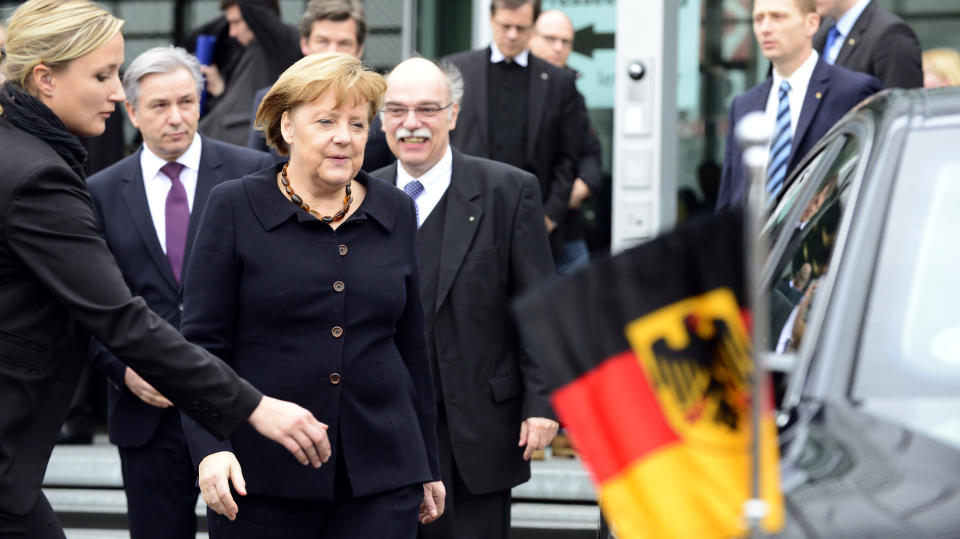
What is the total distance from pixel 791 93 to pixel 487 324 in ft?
6.49

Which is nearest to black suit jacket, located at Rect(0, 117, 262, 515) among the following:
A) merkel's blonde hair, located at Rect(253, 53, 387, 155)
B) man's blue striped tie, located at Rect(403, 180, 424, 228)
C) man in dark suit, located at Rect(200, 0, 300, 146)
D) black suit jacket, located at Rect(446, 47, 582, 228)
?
merkel's blonde hair, located at Rect(253, 53, 387, 155)

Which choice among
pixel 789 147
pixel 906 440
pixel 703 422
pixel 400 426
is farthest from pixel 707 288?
pixel 789 147

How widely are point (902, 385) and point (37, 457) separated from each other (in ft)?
6.64

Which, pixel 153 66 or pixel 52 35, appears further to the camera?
pixel 153 66

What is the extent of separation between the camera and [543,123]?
25.6ft

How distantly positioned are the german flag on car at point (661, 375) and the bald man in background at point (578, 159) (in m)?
5.04

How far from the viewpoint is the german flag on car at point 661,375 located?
2.38 metres

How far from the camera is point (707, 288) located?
247cm

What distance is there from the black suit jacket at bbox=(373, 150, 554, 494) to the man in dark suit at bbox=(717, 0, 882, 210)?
1.30m

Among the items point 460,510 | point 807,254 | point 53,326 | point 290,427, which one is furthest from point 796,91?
point 53,326

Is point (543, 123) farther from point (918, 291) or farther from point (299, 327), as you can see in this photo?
point (918, 291)

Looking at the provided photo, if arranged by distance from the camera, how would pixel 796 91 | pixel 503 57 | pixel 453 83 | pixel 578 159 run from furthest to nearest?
1. pixel 578 159
2. pixel 503 57
3. pixel 796 91
4. pixel 453 83

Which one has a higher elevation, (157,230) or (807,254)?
(807,254)

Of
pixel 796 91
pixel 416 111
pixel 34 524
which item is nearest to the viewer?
pixel 34 524
